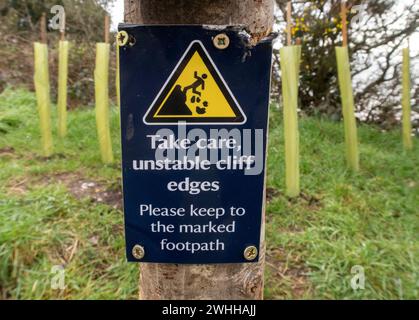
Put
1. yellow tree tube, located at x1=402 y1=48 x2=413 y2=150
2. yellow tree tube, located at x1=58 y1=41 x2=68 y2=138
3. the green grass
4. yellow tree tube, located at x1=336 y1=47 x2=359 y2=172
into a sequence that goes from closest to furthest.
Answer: the green grass < yellow tree tube, located at x1=336 y1=47 x2=359 y2=172 < yellow tree tube, located at x1=58 y1=41 x2=68 y2=138 < yellow tree tube, located at x1=402 y1=48 x2=413 y2=150

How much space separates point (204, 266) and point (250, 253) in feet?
0.36

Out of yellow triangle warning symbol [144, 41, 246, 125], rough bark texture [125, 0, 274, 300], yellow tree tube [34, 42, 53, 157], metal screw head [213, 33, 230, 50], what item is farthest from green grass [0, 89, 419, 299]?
metal screw head [213, 33, 230, 50]

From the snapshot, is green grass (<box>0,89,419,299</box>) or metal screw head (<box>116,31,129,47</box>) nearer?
metal screw head (<box>116,31,129,47</box>)

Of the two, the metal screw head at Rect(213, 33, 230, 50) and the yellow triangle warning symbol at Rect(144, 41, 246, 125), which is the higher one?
the metal screw head at Rect(213, 33, 230, 50)

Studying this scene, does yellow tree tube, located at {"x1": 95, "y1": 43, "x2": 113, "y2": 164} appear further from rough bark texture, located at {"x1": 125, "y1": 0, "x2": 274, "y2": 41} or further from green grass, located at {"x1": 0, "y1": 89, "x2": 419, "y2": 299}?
rough bark texture, located at {"x1": 125, "y1": 0, "x2": 274, "y2": 41}

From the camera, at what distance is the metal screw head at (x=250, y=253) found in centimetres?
90

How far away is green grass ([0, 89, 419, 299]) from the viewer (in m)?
1.98

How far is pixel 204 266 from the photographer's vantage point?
895 millimetres

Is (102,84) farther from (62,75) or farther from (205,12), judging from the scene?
(205,12)

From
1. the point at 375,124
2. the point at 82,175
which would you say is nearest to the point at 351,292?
the point at 82,175

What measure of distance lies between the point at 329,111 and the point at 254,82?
3.99 metres

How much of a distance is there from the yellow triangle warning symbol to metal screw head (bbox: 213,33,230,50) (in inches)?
1.1

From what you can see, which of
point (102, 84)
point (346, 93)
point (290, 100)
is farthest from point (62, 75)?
point (346, 93)

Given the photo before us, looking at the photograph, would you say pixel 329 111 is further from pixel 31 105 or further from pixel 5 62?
pixel 5 62
